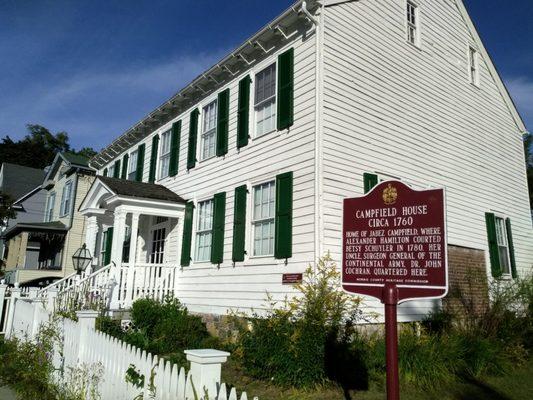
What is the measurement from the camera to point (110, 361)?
205 inches

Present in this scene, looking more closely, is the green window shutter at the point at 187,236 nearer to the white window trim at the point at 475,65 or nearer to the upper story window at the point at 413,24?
the upper story window at the point at 413,24

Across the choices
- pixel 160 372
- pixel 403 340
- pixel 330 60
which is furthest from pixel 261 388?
pixel 330 60

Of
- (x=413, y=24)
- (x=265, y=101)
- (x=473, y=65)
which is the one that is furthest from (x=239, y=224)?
(x=473, y=65)

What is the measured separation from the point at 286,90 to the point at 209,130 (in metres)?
3.77

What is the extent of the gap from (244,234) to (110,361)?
564cm

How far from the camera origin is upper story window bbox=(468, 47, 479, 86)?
1484 cm


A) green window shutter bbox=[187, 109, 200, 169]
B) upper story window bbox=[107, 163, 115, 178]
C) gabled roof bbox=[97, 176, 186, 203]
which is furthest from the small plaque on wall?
upper story window bbox=[107, 163, 115, 178]

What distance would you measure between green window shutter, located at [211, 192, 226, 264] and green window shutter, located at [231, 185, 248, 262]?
63 centimetres

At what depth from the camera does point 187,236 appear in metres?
13.0

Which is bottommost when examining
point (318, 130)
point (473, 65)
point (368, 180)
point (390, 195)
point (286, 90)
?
point (390, 195)

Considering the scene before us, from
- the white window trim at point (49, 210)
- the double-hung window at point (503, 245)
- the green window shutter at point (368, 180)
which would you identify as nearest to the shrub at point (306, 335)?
the green window shutter at point (368, 180)

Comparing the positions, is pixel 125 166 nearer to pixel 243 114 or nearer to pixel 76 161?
pixel 243 114

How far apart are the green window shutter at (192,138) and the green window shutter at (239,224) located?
301cm

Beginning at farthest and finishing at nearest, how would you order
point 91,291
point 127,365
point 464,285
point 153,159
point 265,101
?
point 153,159
point 91,291
point 464,285
point 265,101
point 127,365
